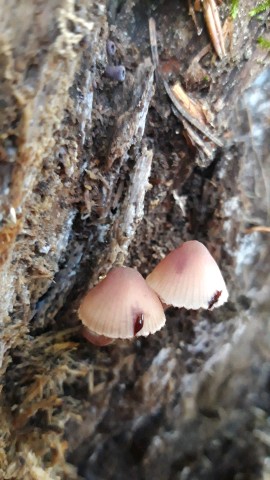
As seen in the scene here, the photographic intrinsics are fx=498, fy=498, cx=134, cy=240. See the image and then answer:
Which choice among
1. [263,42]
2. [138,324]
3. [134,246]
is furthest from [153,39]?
[138,324]

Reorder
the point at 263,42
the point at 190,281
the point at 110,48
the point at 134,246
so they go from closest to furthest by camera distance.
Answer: the point at 110,48, the point at 190,281, the point at 263,42, the point at 134,246

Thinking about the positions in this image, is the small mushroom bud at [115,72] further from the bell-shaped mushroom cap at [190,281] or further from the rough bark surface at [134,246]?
the bell-shaped mushroom cap at [190,281]

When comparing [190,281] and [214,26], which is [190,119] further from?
[190,281]

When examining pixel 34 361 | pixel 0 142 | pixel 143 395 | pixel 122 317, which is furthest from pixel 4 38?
pixel 143 395

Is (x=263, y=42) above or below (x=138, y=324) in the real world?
above

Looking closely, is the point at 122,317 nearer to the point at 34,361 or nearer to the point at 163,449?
the point at 34,361

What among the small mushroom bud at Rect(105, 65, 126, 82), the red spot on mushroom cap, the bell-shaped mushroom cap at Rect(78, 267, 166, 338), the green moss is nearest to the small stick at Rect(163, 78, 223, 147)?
the small mushroom bud at Rect(105, 65, 126, 82)

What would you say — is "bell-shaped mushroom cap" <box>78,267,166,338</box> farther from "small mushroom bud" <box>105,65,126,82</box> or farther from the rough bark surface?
"small mushroom bud" <box>105,65,126,82</box>
